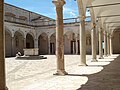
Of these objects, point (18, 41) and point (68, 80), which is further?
point (18, 41)

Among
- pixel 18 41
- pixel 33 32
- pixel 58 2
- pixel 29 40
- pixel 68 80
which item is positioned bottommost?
pixel 68 80

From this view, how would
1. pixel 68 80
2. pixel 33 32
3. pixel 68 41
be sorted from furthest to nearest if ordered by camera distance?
pixel 68 41, pixel 33 32, pixel 68 80

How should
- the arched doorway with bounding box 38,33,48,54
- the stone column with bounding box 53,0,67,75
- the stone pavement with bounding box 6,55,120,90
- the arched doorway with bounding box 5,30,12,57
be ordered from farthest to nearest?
the arched doorway with bounding box 38,33,48,54 → the arched doorway with bounding box 5,30,12,57 → the stone column with bounding box 53,0,67,75 → the stone pavement with bounding box 6,55,120,90

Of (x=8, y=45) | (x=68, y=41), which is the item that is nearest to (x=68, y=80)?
(x=8, y=45)

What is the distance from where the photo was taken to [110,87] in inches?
207

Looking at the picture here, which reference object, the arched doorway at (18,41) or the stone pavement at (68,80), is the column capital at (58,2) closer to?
the stone pavement at (68,80)

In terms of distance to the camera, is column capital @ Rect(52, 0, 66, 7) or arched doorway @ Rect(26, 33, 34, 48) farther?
arched doorway @ Rect(26, 33, 34, 48)

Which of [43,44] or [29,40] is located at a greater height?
[29,40]

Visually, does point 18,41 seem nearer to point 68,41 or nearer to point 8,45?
point 8,45

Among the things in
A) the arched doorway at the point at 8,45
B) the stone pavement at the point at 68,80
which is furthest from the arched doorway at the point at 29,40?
the stone pavement at the point at 68,80

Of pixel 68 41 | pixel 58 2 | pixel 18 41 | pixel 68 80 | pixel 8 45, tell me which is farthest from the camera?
pixel 68 41

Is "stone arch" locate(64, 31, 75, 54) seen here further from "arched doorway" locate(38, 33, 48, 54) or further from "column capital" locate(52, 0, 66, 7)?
"column capital" locate(52, 0, 66, 7)

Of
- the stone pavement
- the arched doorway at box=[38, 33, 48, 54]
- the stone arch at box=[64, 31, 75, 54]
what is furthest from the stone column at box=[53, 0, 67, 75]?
the arched doorway at box=[38, 33, 48, 54]

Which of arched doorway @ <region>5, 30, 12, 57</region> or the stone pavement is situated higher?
arched doorway @ <region>5, 30, 12, 57</region>
